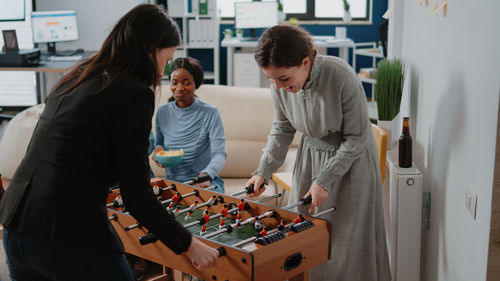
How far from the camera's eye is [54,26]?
6812 millimetres

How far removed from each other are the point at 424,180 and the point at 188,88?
4.13 ft

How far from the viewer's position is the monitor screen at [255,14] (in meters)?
7.74

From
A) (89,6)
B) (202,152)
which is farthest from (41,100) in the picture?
(202,152)

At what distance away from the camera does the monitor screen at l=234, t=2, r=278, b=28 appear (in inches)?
305

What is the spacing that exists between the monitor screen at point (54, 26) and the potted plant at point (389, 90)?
4.76m

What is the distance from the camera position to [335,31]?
323 inches

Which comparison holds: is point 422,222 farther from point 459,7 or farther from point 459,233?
point 459,7

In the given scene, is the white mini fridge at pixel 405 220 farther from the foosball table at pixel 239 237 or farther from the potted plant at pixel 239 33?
the potted plant at pixel 239 33

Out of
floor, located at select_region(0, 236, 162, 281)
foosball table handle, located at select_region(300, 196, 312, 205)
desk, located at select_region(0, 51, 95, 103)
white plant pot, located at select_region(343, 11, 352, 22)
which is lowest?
floor, located at select_region(0, 236, 162, 281)

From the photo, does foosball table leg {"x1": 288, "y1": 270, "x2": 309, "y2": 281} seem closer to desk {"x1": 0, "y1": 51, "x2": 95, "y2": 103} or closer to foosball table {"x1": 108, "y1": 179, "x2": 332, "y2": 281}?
foosball table {"x1": 108, "y1": 179, "x2": 332, "y2": 281}

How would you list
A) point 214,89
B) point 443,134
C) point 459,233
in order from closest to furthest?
point 459,233 < point 443,134 < point 214,89

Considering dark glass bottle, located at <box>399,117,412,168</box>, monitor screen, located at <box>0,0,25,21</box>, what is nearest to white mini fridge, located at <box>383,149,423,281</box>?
dark glass bottle, located at <box>399,117,412,168</box>

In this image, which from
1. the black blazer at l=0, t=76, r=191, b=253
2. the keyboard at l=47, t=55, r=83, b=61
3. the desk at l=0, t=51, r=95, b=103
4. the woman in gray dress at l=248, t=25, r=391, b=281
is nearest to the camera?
the black blazer at l=0, t=76, r=191, b=253

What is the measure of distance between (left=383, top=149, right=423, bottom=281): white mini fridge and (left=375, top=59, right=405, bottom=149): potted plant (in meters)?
0.38
